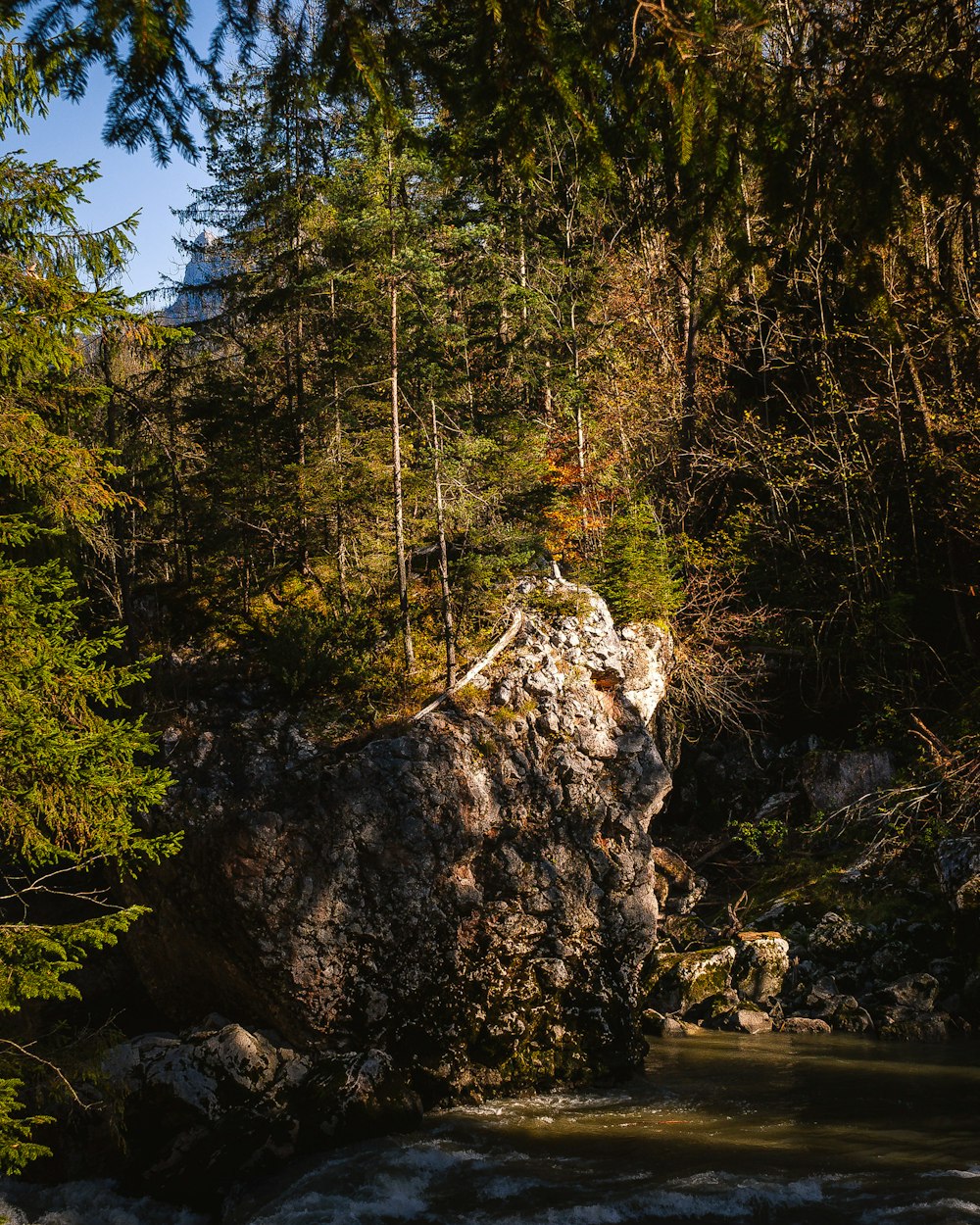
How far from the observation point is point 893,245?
417cm

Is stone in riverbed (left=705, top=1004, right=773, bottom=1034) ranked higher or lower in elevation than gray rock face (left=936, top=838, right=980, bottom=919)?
lower

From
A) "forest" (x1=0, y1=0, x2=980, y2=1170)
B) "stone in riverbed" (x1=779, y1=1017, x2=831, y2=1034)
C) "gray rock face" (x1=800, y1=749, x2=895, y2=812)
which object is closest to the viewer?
"forest" (x1=0, y1=0, x2=980, y2=1170)

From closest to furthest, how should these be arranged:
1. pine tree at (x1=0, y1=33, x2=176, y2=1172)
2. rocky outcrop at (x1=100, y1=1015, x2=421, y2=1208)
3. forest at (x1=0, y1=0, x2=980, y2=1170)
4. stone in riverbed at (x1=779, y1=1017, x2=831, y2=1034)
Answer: forest at (x1=0, y1=0, x2=980, y2=1170) → pine tree at (x1=0, y1=33, x2=176, y2=1172) → rocky outcrop at (x1=100, y1=1015, x2=421, y2=1208) → stone in riverbed at (x1=779, y1=1017, x2=831, y2=1034)

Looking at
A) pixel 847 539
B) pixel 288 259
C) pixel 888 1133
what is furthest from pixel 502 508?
pixel 888 1133

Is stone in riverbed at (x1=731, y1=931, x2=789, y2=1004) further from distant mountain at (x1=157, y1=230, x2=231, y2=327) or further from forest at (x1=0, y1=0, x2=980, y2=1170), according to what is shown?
distant mountain at (x1=157, y1=230, x2=231, y2=327)

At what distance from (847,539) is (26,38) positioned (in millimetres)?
17303

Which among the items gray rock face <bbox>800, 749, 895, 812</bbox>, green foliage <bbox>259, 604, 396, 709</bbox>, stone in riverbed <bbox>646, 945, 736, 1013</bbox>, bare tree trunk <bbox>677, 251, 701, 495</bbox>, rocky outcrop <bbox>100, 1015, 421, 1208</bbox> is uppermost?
bare tree trunk <bbox>677, 251, 701, 495</bbox>

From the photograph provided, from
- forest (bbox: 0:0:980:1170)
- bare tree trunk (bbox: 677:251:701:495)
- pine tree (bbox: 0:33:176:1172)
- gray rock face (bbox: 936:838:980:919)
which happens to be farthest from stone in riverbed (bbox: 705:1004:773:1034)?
bare tree trunk (bbox: 677:251:701:495)

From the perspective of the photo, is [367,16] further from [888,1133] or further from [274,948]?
[888,1133]

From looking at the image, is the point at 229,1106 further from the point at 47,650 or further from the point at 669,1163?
the point at 47,650

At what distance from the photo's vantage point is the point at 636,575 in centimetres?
1594

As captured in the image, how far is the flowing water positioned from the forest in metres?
3.09

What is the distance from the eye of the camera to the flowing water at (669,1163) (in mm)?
8016

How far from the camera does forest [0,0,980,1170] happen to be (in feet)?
13.2
